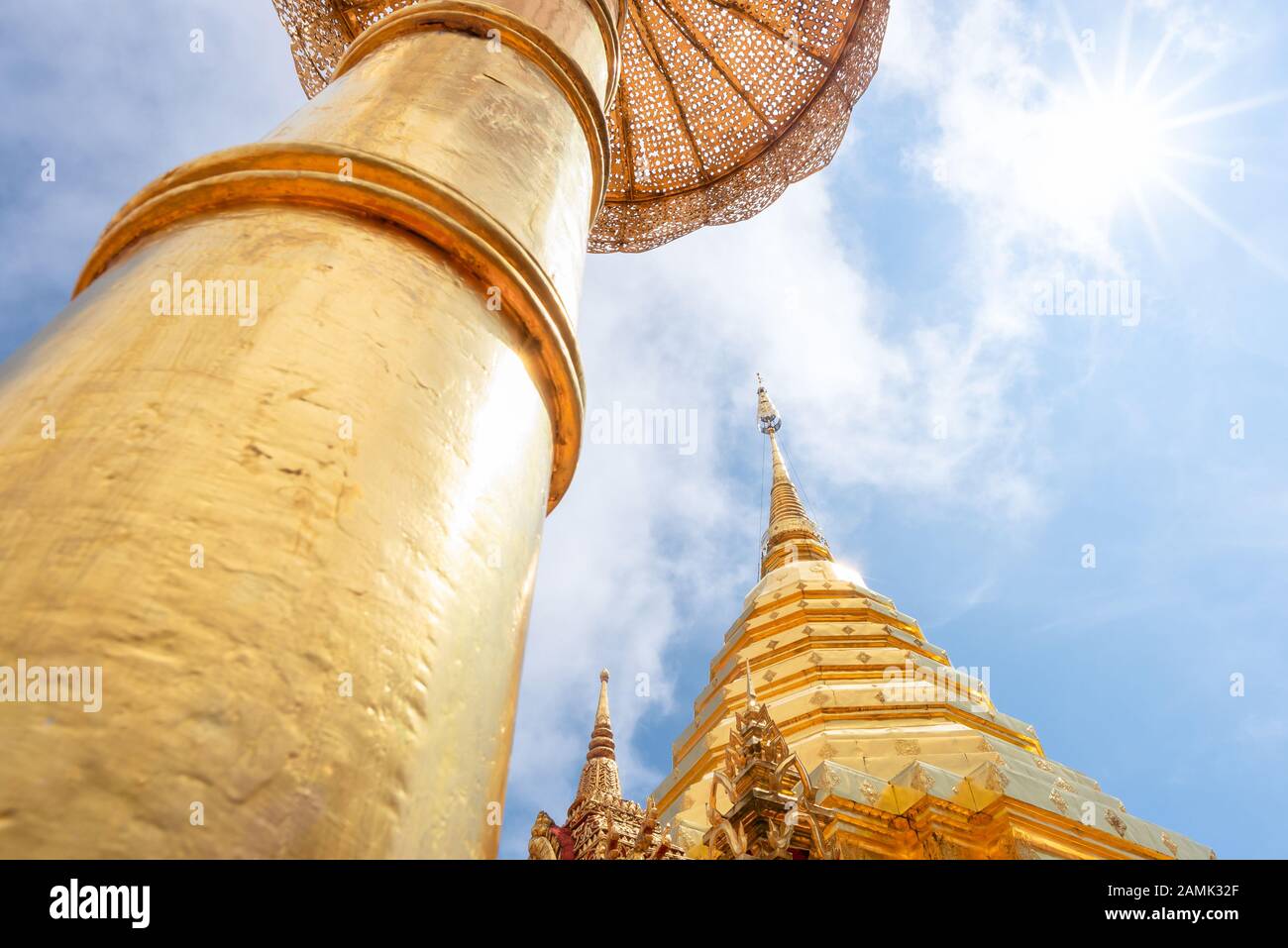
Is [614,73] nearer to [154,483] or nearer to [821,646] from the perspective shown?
[154,483]

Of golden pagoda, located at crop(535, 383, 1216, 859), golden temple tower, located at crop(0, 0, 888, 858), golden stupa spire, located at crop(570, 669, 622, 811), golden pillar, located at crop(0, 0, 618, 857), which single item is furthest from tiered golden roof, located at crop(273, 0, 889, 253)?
golden stupa spire, located at crop(570, 669, 622, 811)

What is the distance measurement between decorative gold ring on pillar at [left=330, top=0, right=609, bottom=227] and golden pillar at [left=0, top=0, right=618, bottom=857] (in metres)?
0.48

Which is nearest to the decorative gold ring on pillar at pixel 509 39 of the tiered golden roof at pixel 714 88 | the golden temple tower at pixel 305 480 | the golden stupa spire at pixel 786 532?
the golden temple tower at pixel 305 480

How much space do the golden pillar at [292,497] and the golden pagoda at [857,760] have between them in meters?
6.99

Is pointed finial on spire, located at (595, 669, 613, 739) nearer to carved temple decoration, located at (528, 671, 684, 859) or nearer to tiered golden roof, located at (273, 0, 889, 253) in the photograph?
carved temple decoration, located at (528, 671, 684, 859)

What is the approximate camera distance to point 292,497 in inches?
39.3

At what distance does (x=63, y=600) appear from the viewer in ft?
2.73

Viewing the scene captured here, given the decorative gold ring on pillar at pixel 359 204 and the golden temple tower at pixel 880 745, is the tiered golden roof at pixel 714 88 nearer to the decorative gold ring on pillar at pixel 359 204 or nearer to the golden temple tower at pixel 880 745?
the decorative gold ring on pillar at pixel 359 204

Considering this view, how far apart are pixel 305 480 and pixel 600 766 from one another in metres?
12.5

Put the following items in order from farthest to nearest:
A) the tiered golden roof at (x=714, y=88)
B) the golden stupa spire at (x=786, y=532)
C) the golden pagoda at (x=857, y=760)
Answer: the golden stupa spire at (x=786, y=532) < the golden pagoda at (x=857, y=760) < the tiered golden roof at (x=714, y=88)

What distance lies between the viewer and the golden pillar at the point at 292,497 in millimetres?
787

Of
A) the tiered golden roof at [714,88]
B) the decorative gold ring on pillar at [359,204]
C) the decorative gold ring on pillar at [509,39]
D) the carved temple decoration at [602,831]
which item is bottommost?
the carved temple decoration at [602,831]

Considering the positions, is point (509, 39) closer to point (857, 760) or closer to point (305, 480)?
point (305, 480)
